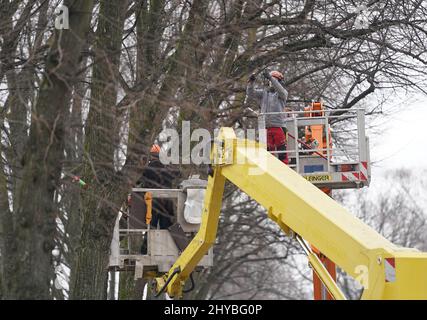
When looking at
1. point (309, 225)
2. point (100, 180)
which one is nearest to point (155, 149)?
point (100, 180)

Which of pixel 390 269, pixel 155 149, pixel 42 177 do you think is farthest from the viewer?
pixel 155 149

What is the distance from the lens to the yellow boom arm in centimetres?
866

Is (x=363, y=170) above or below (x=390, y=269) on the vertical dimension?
above

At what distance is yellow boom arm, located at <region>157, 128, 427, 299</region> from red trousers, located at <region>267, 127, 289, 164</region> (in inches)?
116

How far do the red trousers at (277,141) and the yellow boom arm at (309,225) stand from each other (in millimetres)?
2945

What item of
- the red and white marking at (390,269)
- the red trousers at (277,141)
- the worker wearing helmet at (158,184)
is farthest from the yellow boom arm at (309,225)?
the red trousers at (277,141)

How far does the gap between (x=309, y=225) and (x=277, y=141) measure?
560cm

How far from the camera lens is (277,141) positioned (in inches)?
607

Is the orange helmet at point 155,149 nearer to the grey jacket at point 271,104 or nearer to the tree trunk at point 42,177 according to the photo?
the grey jacket at point 271,104

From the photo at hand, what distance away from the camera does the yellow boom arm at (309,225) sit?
8656mm

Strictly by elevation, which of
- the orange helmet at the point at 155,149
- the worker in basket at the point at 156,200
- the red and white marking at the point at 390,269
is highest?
the orange helmet at the point at 155,149

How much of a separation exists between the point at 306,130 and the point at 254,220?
485 inches

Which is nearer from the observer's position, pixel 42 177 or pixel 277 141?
pixel 42 177

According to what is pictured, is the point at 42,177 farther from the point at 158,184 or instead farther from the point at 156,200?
the point at 158,184
